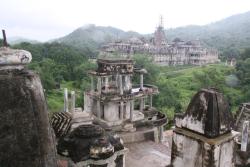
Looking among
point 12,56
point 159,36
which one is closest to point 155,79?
point 12,56

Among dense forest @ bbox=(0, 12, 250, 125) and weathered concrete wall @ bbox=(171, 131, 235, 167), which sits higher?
weathered concrete wall @ bbox=(171, 131, 235, 167)

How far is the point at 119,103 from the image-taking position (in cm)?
1917

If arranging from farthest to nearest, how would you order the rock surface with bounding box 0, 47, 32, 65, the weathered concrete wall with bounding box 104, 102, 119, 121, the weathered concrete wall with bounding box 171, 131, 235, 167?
the weathered concrete wall with bounding box 104, 102, 119, 121 < the weathered concrete wall with bounding box 171, 131, 235, 167 < the rock surface with bounding box 0, 47, 32, 65

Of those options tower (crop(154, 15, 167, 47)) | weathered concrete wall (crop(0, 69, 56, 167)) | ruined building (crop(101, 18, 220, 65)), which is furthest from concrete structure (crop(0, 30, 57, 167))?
tower (crop(154, 15, 167, 47))

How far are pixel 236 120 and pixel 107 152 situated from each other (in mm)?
6594

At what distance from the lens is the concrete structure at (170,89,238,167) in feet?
17.6

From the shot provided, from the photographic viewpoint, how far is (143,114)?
20500mm

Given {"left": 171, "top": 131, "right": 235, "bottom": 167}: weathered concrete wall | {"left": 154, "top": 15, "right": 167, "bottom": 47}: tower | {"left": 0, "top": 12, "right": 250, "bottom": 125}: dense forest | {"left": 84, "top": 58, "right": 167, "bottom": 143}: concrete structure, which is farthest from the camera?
{"left": 154, "top": 15, "right": 167, "bottom": 47}: tower

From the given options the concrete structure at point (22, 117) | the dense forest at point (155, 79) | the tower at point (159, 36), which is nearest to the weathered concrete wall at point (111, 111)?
the concrete structure at point (22, 117)

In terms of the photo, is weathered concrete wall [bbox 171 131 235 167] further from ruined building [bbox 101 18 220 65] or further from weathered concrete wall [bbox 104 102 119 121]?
ruined building [bbox 101 18 220 65]

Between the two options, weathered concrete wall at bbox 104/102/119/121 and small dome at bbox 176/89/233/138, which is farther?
weathered concrete wall at bbox 104/102/119/121

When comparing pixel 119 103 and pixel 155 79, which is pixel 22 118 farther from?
pixel 155 79

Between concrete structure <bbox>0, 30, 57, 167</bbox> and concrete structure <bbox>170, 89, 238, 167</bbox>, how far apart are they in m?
2.86

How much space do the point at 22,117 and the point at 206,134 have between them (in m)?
3.38
